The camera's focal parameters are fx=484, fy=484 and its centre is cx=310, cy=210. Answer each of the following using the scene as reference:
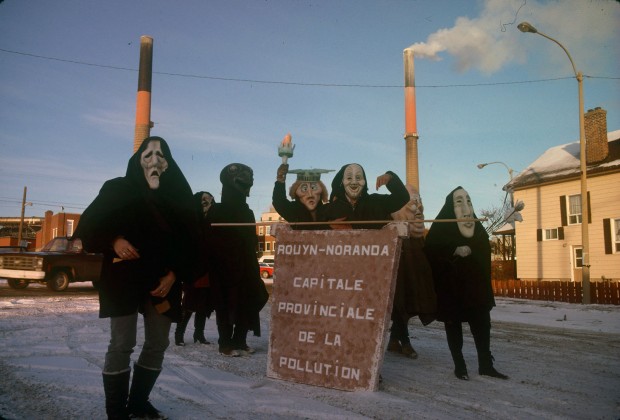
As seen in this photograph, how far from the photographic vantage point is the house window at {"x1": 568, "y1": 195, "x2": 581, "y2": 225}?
2383 cm

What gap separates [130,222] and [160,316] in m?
0.66

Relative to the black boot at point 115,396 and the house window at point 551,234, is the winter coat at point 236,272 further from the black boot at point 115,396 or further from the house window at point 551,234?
the house window at point 551,234

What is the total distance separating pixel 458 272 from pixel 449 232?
40cm


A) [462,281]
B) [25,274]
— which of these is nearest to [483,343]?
[462,281]

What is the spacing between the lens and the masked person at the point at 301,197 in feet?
17.8

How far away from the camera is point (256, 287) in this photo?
5758 millimetres

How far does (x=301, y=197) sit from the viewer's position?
5547 millimetres

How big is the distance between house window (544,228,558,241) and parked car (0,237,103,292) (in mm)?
21329

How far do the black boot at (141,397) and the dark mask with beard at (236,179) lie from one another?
3077 millimetres

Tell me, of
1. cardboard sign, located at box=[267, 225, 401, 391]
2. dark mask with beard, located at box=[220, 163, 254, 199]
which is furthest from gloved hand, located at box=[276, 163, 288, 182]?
cardboard sign, located at box=[267, 225, 401, 391]

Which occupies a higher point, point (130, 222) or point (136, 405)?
point (130, 222)

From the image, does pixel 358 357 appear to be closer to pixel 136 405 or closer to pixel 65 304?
pixel 136 405

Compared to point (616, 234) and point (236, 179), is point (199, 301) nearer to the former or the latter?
point (236, 179)

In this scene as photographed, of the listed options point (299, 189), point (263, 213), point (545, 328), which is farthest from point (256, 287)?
point (263, 213)
